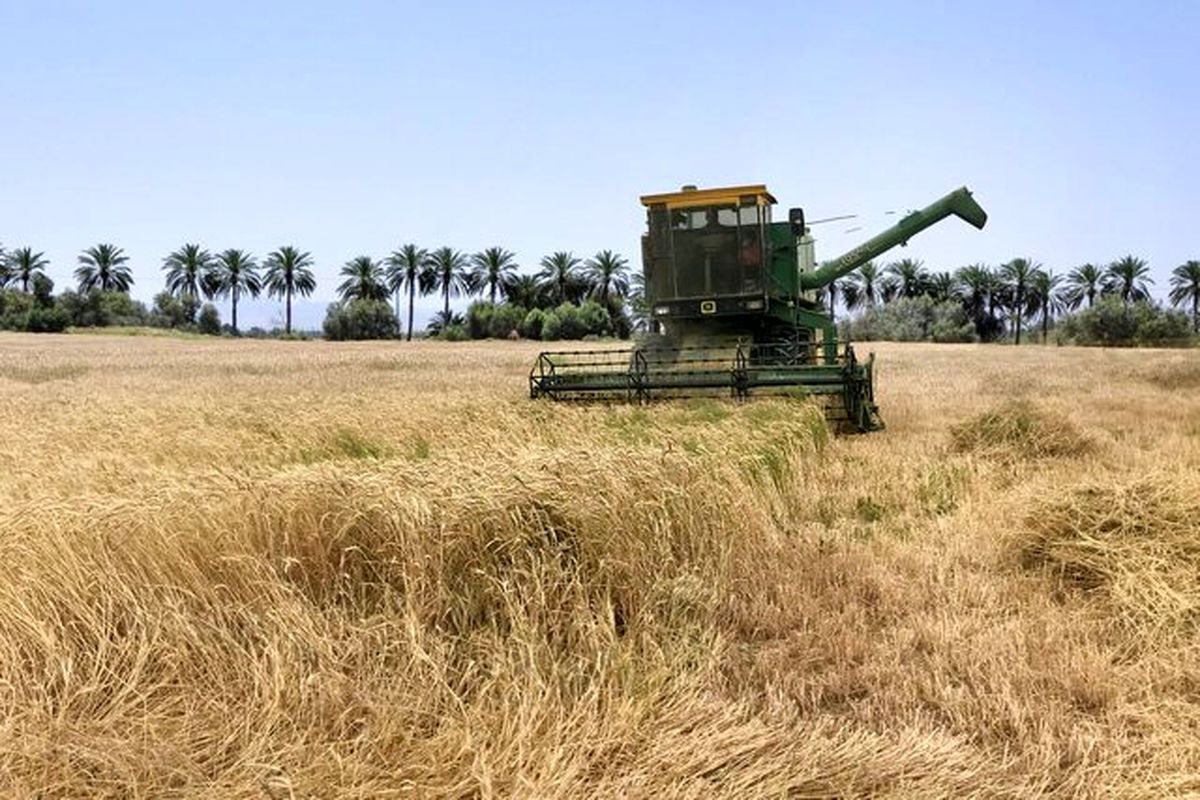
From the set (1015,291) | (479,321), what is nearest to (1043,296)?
(1015,291)

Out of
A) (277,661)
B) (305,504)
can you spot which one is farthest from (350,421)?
(277,661)

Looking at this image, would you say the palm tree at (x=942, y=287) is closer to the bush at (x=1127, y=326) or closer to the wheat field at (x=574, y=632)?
the bush at (x=1127, y=326)

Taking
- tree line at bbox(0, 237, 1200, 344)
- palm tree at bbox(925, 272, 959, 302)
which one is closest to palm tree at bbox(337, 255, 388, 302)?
tree line at bbox(0, 237, 1200, 344)

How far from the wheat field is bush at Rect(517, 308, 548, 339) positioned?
2550 inches

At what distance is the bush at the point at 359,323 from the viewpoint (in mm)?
74875

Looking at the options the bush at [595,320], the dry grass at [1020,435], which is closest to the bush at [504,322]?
the bush at [595,320]

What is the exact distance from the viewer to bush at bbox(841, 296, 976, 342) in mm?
67188

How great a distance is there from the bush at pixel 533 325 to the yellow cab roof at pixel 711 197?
56.0 meters

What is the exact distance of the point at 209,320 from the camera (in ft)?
270

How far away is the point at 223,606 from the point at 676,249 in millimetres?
11053

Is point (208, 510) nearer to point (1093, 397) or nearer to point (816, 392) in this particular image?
point (816, 392)

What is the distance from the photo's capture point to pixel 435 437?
6.36 meters

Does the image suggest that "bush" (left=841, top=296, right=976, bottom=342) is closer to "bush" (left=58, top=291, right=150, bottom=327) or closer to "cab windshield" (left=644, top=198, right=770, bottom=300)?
"cab windshield" (left=644, top=198, right=770, bottom=300)

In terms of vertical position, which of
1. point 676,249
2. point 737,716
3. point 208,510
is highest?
Answer: point 676,249
